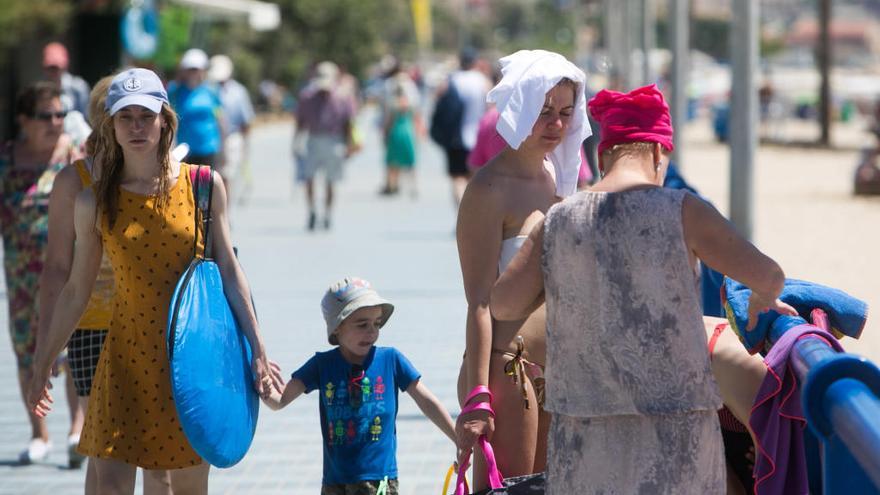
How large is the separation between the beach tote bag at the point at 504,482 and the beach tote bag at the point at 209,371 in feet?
2.41

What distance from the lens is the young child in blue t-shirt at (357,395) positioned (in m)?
4.70

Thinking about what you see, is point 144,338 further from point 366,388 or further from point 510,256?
point 510,256

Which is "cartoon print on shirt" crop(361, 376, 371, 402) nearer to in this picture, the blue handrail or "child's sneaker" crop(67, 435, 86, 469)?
the blue handrail

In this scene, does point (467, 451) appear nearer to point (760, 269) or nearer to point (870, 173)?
point (760, 269)

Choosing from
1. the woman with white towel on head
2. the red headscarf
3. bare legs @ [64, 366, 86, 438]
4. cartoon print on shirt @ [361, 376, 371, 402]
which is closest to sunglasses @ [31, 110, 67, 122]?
bare legs @ [64, 366, 86, 438]

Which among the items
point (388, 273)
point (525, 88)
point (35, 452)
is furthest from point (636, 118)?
point (388, 273)

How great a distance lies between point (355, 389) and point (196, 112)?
31.6 feet

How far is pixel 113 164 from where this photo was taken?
15.1 feet

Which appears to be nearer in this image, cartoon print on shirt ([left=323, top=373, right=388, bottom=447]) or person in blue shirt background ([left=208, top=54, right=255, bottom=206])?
cartoon print on shirt ([left=323, top=373, right=388, bottom=447])

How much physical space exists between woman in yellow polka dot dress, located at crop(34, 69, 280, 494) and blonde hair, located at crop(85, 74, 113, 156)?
337 mm

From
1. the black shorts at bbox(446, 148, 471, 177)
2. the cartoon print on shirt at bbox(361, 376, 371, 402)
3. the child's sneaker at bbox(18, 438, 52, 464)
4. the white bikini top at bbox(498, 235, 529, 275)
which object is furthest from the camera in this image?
the black shorts at bbox(446, 148, 471, 177)

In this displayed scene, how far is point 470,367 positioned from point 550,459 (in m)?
0.60

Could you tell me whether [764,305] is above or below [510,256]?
below

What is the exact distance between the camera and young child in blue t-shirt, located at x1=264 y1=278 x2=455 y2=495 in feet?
15.4
